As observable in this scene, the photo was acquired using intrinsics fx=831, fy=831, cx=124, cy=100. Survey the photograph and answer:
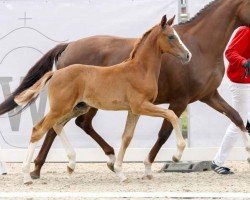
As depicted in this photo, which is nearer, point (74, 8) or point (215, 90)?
point (215, 90)

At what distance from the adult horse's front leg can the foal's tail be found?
197 cm

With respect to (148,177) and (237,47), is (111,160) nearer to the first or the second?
(148,177)

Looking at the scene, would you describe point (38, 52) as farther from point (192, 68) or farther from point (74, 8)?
point (192, 68)

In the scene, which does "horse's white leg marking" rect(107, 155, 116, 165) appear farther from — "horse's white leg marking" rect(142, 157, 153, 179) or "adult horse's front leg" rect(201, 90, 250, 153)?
"adult horse's front leg" rect(201, 90, 250, 153)

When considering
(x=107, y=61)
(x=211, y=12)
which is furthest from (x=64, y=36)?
(x=211, y=12)

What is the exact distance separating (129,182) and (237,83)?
1820 mm

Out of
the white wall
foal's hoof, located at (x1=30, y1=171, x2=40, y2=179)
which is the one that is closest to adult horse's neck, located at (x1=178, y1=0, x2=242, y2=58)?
the white wall

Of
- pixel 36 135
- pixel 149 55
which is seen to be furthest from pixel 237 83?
pixel 36 135

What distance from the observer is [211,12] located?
9633 mm

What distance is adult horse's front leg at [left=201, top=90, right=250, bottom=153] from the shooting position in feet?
30.7

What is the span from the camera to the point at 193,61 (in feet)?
30.9

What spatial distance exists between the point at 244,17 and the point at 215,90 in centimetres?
90

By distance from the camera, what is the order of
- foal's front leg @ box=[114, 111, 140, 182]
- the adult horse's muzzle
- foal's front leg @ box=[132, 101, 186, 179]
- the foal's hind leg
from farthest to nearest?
foal's front leg @ box=[114, 111, 140, 182] → the foal's hind leg → the adult horse's muzzle → foal's front leg @ box=[132, 101, 186, 179]

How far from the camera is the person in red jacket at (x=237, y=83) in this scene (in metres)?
9.54
